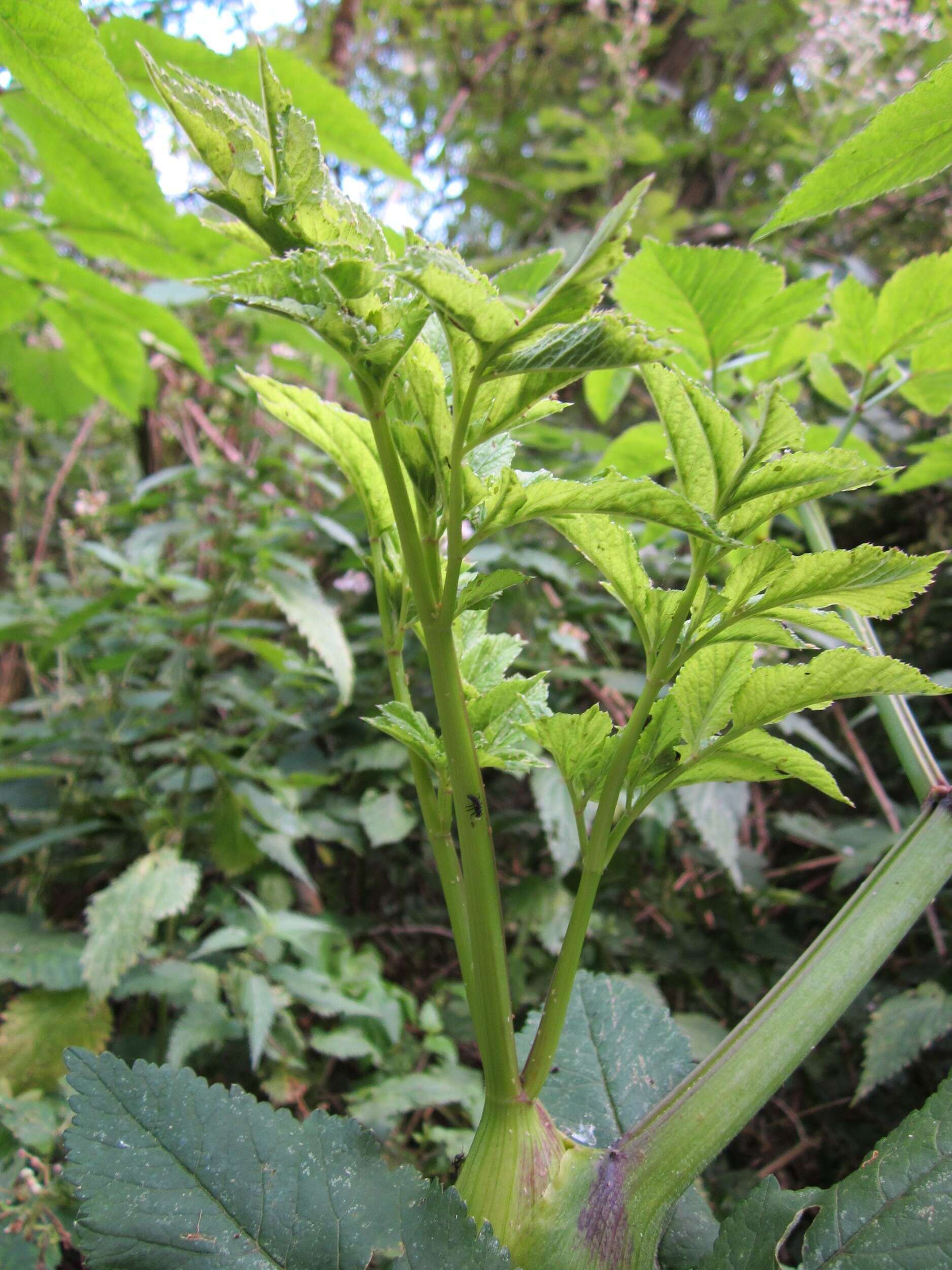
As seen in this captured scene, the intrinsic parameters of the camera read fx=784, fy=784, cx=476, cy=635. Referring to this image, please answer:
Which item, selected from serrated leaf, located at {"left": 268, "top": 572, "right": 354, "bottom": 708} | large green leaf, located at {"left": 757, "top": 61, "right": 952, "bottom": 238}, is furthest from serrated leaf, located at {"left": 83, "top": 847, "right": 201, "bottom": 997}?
large green leaf, located at {"left": 757, "top": 61, "right": 952, "bottom": 238}

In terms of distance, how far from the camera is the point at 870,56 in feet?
6.24

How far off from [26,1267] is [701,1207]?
1.63 feet

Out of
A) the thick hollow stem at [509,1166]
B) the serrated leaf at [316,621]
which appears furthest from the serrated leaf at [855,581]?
the serrated leaf at [316,621]

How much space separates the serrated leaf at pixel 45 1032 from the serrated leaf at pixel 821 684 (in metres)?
0.96

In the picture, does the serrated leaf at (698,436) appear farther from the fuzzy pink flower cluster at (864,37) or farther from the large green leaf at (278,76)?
the fuzzy pink flower cluster at (864,37)

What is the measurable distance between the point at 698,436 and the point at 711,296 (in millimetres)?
275

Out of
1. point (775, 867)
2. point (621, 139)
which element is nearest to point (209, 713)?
point (775, 867)

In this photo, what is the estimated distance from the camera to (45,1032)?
1.04 m

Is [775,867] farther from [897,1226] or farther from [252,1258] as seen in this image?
[252,1258]

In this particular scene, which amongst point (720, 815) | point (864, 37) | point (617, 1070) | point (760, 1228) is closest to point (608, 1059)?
point (617, 1070)

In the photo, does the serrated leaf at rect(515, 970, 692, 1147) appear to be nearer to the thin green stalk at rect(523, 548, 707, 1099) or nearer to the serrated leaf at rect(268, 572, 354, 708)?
the thin green stalk at rect(523, 548, 707, 1099)

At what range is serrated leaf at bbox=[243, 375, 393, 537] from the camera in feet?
1.20

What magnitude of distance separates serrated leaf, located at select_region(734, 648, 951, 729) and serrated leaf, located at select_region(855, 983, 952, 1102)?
0.79m

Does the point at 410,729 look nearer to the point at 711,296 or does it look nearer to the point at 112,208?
the point at 711,296
